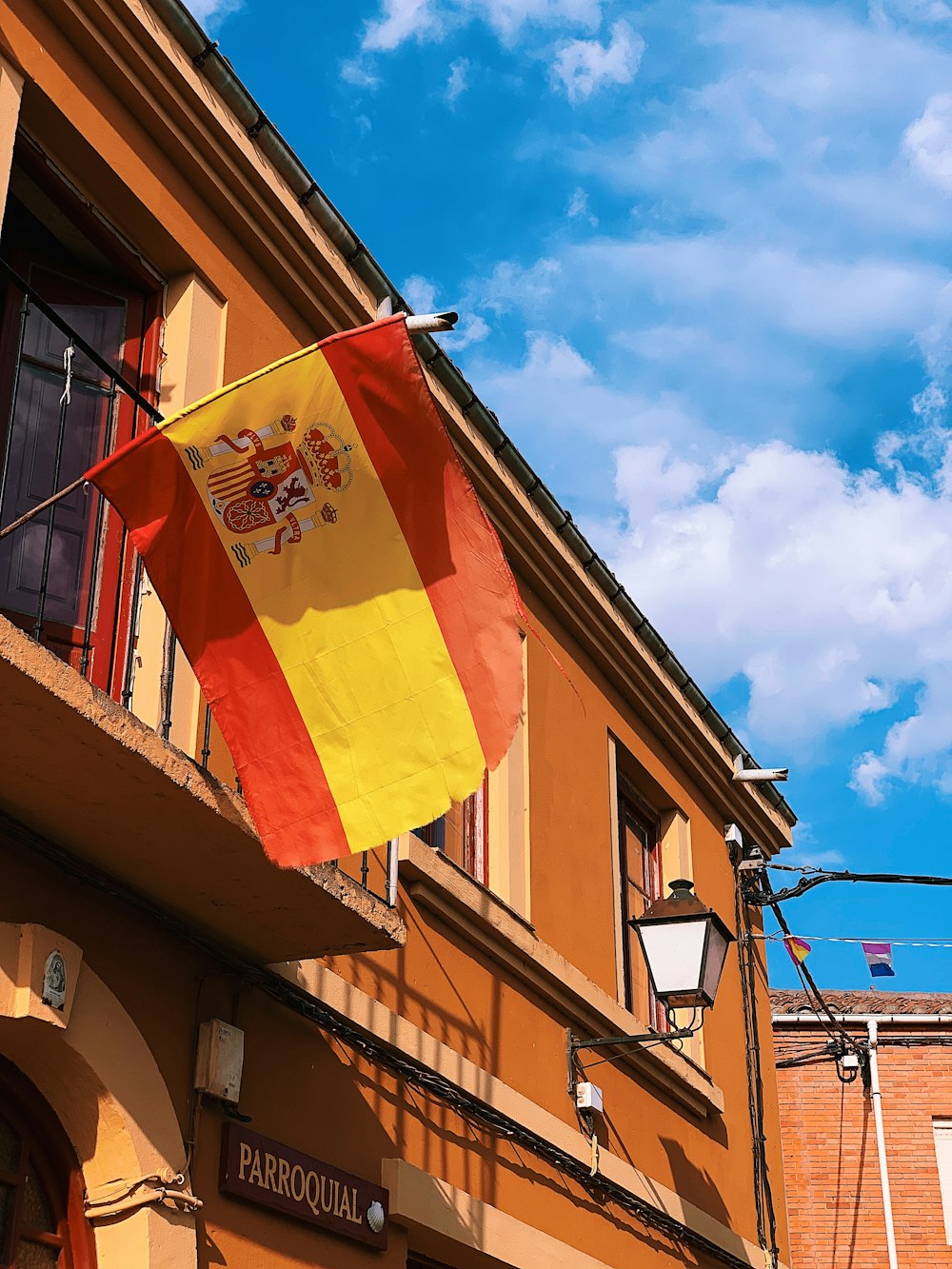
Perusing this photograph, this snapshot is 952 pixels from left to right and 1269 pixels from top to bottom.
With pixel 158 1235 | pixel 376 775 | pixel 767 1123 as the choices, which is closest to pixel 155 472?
pixel 376 775

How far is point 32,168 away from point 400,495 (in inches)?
84.2

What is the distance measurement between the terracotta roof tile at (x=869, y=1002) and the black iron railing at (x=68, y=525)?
16.1m

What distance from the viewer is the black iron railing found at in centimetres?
605

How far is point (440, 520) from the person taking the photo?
540 centimetres

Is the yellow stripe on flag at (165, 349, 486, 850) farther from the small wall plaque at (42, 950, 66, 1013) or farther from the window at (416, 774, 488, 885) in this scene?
the window at (416, 774, 488, 885)

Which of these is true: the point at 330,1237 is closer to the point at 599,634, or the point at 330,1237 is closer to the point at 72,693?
the point at 72,693

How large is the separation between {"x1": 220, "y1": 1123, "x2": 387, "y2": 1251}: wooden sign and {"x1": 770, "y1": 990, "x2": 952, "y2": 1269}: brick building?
13.9 m

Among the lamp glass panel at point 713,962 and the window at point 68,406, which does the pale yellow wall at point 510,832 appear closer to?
the lamp glass panel at point 713,962

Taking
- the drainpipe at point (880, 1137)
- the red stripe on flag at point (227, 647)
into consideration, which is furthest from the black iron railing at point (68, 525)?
the drainpipe at point (880, 1137)

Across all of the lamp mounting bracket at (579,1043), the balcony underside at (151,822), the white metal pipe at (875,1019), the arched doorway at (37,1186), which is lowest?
the arched doorway at (37,1186)

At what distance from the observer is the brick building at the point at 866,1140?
760 inches

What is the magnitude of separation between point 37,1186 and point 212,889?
1082mm

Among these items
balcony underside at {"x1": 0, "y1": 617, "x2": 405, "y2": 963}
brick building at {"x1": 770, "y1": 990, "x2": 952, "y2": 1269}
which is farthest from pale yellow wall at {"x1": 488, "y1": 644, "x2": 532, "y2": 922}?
brick building at {"x1": 770, "y1": 990, "x2": 952, "y2": 1269}

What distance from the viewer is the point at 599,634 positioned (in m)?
10.5
